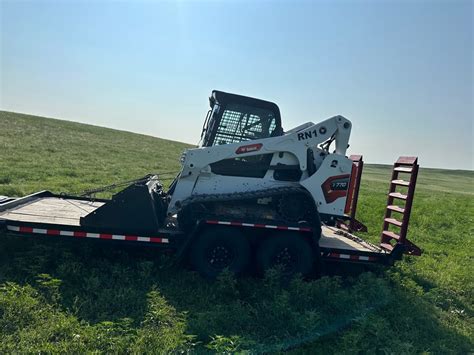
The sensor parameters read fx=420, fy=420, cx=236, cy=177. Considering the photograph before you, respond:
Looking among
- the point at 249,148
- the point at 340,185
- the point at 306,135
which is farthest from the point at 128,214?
the point at 340,185

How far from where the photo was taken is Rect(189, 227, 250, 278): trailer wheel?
655 centimetres

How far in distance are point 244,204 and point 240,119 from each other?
60.2 inches

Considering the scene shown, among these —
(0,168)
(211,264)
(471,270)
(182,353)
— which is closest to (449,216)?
(471,270)

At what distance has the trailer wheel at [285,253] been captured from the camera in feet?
22.1

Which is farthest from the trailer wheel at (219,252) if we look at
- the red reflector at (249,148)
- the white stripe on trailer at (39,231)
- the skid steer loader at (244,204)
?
the white stripe on trailer at (39,231)

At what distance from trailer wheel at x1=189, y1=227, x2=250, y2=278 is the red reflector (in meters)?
1.40

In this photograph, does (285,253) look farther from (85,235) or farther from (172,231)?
(85,235)

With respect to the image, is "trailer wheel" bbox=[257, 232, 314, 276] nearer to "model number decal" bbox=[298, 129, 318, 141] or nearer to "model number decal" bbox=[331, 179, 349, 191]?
"model number decal" bbox=[331, 179, 349, 191]

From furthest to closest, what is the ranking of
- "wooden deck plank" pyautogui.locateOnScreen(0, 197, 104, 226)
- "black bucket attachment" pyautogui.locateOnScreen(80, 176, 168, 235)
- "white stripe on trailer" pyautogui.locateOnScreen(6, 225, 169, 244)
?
"wooden deck plank" pyautogui.locateOnScreen(0, 197, 104, 226) → "black bucket attachment" pyautogui.locateOnScreen(80, 176, 168, 235) → "white stripe on trailer" pyautogui.locateOnScreen(6, 225, 169, 244)

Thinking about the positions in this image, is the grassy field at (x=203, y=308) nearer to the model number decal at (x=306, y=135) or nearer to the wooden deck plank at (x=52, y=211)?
the wooden deck plank at (x=52, y=211)

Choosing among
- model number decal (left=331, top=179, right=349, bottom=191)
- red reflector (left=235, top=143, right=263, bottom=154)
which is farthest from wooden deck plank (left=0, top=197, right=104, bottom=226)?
model number decal (left=331, top=179, right=349, bottom=191)

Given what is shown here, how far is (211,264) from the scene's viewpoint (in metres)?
6.66

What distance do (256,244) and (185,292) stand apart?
1.45 meters

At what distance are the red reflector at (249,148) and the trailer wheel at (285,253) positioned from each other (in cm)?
152
